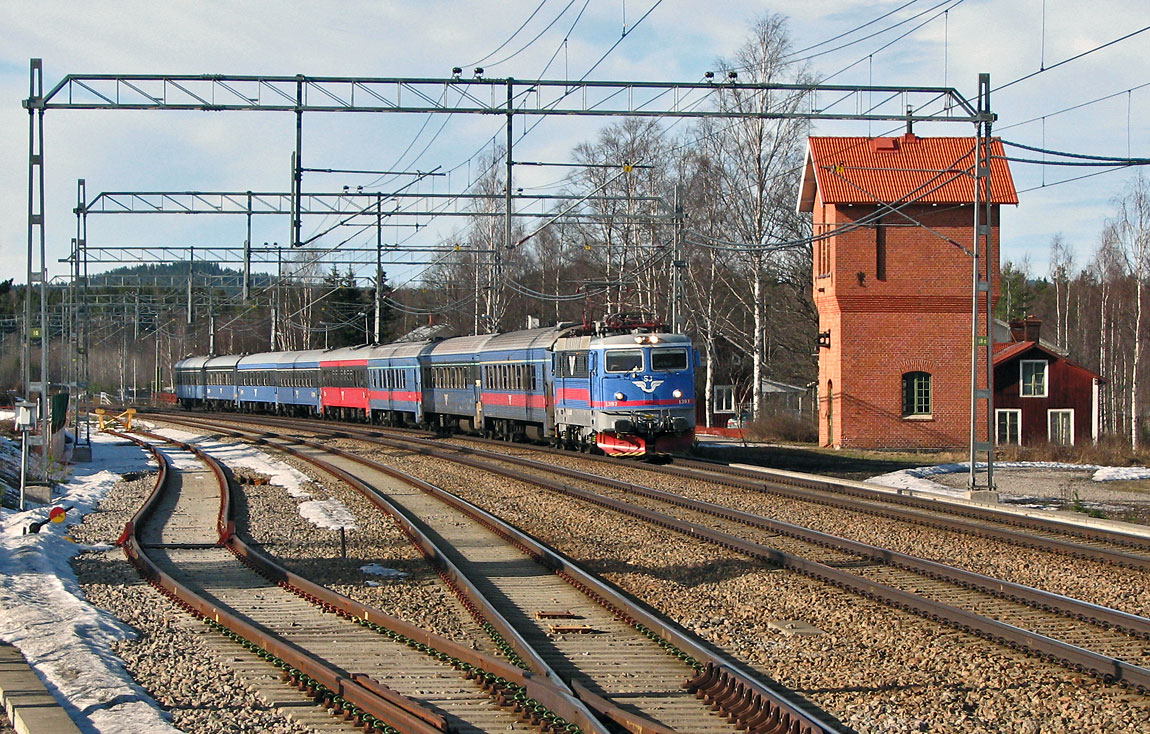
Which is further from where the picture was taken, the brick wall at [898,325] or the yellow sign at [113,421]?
the yellow sign at [113,421]

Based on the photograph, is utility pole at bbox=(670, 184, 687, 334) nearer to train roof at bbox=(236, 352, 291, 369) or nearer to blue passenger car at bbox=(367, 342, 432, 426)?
blue passenger car at bbox=(367, 342, 432, 426)

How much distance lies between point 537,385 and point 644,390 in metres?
4.91

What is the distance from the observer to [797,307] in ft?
162

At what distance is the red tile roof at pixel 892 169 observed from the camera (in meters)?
32.7

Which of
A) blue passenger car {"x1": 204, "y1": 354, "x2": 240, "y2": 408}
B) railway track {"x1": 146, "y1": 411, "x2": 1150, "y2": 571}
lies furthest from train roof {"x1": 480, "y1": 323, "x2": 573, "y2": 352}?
blue passenger car {"x1": 204, "y1": 354, "x2": 240, "y2": 408}

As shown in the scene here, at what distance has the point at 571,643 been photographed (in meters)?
8.55

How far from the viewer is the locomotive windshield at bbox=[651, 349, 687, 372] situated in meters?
25.0

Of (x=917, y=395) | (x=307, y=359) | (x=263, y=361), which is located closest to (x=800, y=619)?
(x=917, y=395)

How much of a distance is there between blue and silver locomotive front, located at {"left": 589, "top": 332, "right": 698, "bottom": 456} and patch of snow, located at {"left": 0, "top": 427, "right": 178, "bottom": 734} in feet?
39.5

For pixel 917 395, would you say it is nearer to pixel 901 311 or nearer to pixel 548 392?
pixel 901 311

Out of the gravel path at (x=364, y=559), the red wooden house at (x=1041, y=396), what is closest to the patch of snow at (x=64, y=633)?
the gravel path at (x=364, y=559)

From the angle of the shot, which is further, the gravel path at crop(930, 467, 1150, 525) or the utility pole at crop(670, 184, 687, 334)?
the utility pole at crop(670, 184, 687, 334)

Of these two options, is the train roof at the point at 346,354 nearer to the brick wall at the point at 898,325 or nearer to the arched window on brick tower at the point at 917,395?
the brick wall at the point at 898,325

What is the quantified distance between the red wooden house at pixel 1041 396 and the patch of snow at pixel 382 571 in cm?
2981
